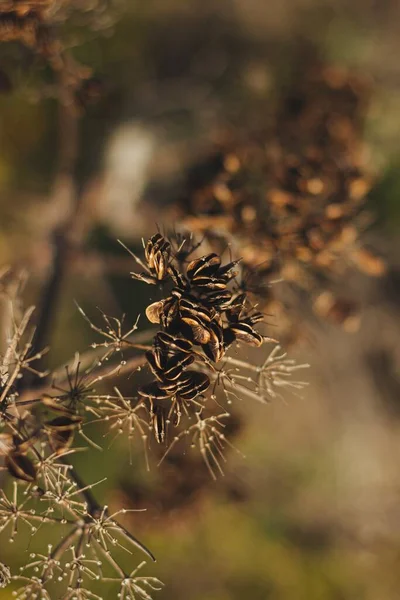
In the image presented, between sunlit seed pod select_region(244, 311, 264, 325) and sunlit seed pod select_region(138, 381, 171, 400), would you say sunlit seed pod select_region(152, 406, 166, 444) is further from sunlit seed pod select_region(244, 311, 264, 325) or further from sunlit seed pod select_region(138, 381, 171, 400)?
sunlit seed pod select_region(244, 311, 264, 325)

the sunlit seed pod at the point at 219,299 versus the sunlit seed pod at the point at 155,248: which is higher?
the sunlit seed pod at the point at 155,248

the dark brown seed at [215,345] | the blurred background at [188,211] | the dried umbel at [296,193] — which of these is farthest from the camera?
the blurred background at [188,211]

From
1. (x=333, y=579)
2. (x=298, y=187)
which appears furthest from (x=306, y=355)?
(x=333, y=579)

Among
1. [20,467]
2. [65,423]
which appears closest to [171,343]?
[65,423]

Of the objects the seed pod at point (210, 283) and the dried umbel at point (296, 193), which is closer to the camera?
the seed pod at point (210, 283)

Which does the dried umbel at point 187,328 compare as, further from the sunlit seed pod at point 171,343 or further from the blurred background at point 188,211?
the blurred background at point 188,211

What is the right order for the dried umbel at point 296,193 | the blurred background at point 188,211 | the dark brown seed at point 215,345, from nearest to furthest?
1. the dark brown seed at point 215,345
2. the dried umbel at point 296,193
3. the blurred background at point 188,211

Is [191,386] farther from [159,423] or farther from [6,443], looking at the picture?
[6,443]

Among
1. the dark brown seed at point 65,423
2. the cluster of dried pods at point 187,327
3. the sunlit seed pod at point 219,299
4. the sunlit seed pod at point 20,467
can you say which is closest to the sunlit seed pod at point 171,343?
the cluster of dried pods at point 187,327
